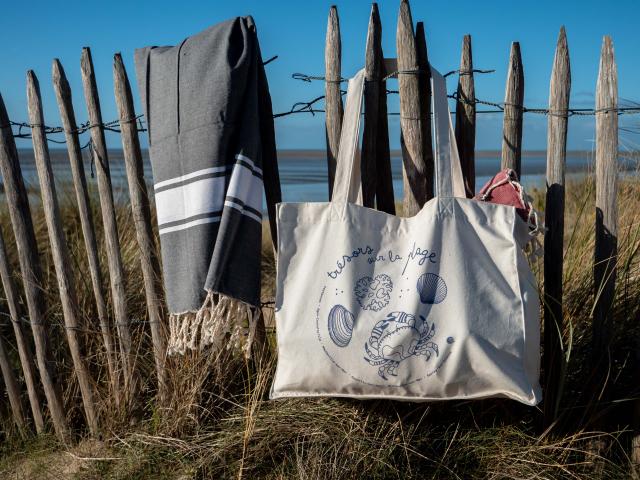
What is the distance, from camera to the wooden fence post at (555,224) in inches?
95.8

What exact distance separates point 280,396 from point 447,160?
108cm

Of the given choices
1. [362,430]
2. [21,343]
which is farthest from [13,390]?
[362,430]

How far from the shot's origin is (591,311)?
2.83 meters

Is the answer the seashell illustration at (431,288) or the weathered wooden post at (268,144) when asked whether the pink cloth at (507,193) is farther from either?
the weathered wooden post at (268,144)

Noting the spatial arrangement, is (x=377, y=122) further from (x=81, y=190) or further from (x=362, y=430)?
(x=81, y=190)

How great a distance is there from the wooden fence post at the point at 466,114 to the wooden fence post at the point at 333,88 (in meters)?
0.48

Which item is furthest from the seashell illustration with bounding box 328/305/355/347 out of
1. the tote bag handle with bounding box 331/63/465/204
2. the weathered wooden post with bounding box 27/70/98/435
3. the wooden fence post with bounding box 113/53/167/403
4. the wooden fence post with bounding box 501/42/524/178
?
the weathered wooden post with bounding box 27/70/98/435

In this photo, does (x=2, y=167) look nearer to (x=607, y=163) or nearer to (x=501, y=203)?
(x=501, y=203)

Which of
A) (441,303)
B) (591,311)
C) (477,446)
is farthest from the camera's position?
(591,311)

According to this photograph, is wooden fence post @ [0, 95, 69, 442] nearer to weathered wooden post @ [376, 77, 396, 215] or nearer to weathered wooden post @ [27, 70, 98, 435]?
weathered wooden post @ [27, 70, 98, 435]

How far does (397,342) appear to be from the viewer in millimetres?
2236

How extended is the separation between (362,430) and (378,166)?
1114mm

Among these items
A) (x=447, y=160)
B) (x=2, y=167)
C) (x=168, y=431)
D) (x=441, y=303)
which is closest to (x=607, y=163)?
(x=447, y=160)

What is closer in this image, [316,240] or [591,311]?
[316,240]
